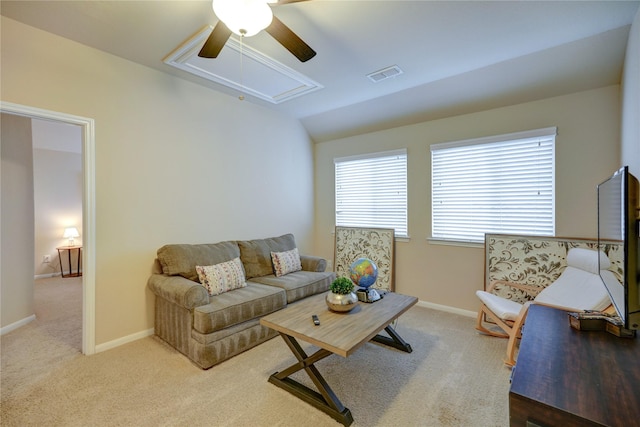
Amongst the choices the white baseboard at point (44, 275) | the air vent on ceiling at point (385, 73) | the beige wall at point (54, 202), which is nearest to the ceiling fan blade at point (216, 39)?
the air vent on ceiling at point (385, 73)

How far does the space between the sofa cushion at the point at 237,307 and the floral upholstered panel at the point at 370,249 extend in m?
1.68

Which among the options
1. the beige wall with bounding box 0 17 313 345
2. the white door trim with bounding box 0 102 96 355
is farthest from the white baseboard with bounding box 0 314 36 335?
the white door trim with bounding box 0 102 96 355

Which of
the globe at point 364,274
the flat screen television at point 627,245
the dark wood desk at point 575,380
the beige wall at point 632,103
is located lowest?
the dark wood desk at point 575,380

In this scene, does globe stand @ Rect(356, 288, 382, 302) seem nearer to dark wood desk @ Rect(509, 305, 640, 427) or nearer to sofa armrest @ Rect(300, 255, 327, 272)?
dark wood desk @ Rect(509, 305, 640, 427)

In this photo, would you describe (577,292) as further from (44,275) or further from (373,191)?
(44,275)

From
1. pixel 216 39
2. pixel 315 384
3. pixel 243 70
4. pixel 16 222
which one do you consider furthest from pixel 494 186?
pixel 16 222

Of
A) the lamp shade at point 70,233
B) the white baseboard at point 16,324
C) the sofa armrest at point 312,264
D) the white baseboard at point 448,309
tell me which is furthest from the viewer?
the lamp shade at point 70,233

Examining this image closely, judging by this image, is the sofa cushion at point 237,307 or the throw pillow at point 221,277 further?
the throw pillow at point 221,277

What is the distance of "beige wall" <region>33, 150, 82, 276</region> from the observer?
17.8 ft

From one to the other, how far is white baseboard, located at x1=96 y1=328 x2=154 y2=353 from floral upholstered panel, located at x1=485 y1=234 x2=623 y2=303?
3861 mm

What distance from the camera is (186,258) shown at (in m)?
3.03

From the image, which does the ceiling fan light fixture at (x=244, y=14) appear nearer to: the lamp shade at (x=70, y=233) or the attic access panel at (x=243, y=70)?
the attic access panel at (x=243, y=70)

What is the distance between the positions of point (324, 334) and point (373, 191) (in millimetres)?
2964

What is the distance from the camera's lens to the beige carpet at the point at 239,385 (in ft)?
6.12
